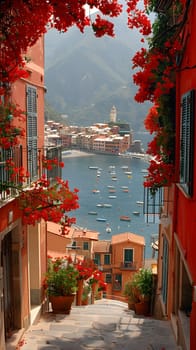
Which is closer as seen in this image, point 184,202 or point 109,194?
point 184,202

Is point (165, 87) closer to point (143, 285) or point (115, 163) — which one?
point (143, 285)

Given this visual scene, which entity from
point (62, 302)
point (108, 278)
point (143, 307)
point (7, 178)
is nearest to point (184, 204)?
point (7, 178)

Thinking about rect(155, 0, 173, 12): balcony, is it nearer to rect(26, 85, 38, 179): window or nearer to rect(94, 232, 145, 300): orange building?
rect(26, 85, 38, 179): window

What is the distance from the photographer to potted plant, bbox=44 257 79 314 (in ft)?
32.3

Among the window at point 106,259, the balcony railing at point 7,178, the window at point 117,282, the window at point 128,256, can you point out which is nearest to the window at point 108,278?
the window at point 117,282

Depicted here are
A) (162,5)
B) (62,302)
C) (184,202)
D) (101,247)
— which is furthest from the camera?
(101,247)

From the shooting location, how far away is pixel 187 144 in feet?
18.3

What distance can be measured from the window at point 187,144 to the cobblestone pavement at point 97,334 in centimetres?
307

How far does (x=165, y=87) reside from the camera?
261 inches

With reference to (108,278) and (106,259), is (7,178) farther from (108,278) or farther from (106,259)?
(108,278)

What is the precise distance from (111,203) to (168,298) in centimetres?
6959

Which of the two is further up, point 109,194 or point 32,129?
point 32,129

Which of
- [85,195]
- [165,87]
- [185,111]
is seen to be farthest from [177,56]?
[85,195]

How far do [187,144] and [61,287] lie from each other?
5.74 metres
